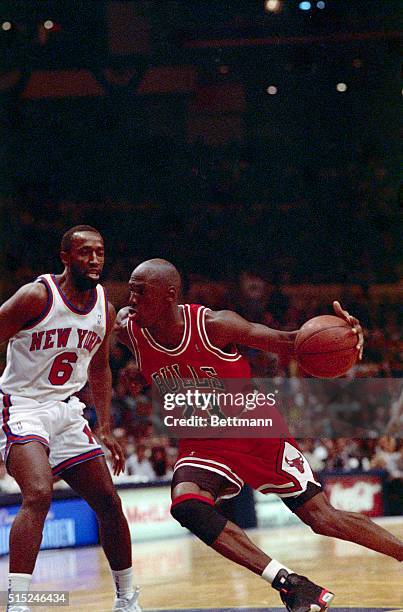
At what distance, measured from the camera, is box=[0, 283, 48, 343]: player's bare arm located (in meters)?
4.50

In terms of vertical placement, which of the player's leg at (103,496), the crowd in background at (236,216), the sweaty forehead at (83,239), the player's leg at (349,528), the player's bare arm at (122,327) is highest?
the crowd in background at (236,216)

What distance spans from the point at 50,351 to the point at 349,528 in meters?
1.56

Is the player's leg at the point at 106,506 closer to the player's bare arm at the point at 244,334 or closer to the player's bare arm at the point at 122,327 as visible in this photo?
the player's bare arm at the point at 122,327

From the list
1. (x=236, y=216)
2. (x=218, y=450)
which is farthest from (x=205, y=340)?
(x=236, y=216)

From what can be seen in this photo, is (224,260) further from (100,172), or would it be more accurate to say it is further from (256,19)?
(256,19)

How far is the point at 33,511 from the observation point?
4.30 metres

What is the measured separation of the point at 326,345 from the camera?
15.4ft

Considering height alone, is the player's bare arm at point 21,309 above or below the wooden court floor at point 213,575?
above

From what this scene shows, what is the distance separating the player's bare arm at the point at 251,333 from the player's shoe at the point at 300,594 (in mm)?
1002

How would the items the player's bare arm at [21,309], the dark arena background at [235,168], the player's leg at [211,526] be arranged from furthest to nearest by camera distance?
the dark arena background at [235,168] → the player's bare arm at [21,309] → the player's leg at [211,526]

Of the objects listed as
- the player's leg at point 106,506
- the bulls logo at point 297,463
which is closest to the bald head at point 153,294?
the player's leg at point 106,506

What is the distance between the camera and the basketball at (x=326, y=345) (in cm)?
468

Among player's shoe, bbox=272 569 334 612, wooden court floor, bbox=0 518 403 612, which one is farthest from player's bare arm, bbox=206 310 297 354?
wooden court floor, bbox=0 518 403 612

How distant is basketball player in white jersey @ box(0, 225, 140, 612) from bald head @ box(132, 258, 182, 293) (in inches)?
8.2
